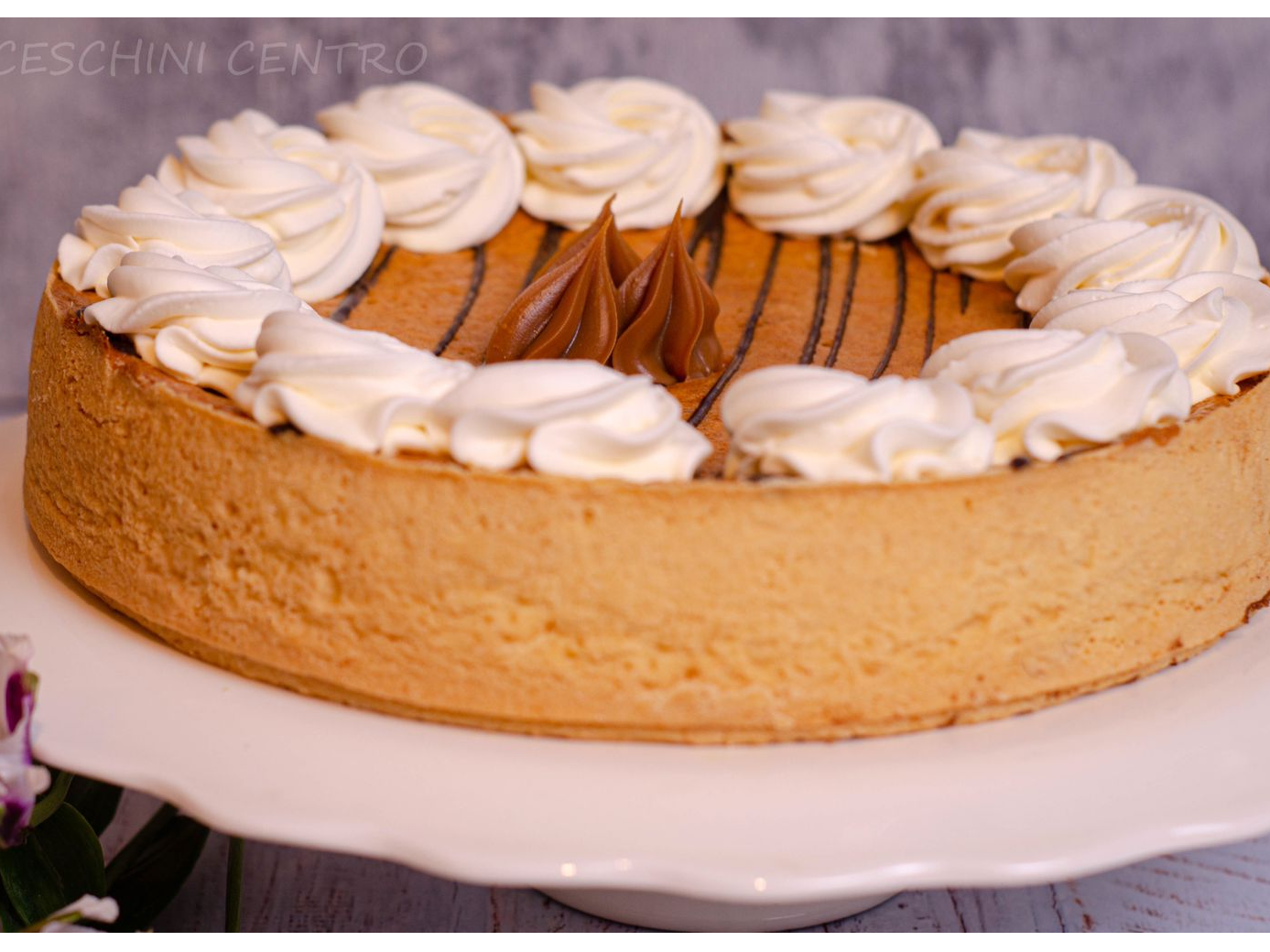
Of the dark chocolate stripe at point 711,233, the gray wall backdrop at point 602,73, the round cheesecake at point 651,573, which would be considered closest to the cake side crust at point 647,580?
the round cheesecake at point 651,573

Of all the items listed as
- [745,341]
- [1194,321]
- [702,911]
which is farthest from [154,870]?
[1194,321]

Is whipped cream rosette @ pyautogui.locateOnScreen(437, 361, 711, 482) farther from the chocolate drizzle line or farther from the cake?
the chocolate drizzle line

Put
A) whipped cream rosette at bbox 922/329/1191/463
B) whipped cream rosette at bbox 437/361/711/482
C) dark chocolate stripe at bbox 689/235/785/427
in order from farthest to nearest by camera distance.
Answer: dark chocolate stripe at bbox 689/235/785/427
whipped cream rosette at bbox 922/329/1191/463
whipped cream rosette at bbox 437/361/711/482

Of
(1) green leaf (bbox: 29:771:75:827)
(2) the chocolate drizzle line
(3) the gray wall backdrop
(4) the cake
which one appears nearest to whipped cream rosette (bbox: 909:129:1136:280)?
(2) the chocolate drizzle line

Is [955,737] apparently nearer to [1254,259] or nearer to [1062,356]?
→ [1062,356]

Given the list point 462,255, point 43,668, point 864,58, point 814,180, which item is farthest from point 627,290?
point 864,58

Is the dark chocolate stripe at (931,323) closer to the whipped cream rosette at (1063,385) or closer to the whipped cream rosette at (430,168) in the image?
the whipped cream rosette at (1063,385)
